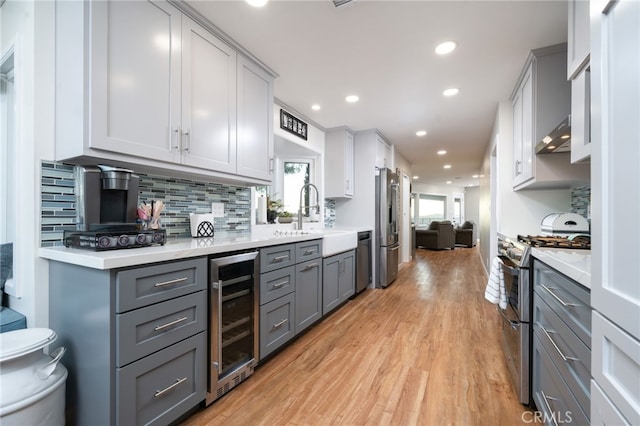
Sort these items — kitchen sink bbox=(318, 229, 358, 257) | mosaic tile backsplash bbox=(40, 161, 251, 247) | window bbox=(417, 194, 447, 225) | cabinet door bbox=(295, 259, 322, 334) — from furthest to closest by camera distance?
window bbox=(417, 194, 447, 225)
kitchen sink bbox=(318, 229, 358, 257)
cabinet door bbox=(295, 259, 322, 334)
mosaic tile backsplash bbox=(40, 161, 251, 247)

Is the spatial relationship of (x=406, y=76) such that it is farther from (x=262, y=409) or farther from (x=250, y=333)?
(x=262, y=409)

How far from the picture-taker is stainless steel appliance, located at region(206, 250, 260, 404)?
150cm

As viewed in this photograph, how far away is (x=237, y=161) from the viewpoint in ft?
6.77

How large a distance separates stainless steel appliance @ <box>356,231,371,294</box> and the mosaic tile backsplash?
1637mm

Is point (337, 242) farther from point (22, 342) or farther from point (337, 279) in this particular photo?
point (22, 342)

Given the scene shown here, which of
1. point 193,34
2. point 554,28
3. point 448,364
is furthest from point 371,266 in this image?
point 193,34

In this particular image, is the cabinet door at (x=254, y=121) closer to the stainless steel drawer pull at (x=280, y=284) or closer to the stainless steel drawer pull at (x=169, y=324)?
the stainless steel drawer pull at (x=280, y=284)

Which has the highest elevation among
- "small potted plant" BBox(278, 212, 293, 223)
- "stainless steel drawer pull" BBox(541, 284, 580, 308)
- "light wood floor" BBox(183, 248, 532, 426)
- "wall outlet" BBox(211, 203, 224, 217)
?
"wall outlet" BBox(211, 203, 224, 217)

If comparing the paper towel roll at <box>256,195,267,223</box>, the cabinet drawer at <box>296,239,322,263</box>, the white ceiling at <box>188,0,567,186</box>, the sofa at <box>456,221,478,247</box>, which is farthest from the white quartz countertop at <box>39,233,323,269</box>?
the sofa at <box>456,221,478,247</box>

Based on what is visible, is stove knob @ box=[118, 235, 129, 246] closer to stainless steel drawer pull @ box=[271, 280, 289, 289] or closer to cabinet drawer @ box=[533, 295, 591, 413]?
stainless steel drawer pull @ box=[271, 280, 289, 289]

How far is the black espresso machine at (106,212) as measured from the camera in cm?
129

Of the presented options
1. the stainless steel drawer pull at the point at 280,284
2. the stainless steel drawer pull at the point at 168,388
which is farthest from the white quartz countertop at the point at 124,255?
the stainless steel drawer pull at the point at 168,388

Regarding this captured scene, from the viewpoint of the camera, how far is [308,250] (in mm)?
2426

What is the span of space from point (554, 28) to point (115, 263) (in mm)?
2913
